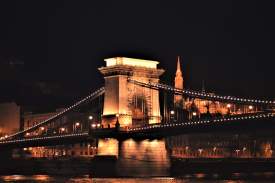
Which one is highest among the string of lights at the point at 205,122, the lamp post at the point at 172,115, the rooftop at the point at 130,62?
the rooftop at the point at 130,62

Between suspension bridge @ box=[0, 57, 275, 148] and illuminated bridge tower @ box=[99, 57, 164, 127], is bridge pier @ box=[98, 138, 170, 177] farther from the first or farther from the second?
illuminated bridge tower @ box=[99, 57, 164, 127]

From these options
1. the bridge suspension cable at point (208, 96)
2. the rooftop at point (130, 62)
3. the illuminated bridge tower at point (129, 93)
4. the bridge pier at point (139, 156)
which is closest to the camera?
the bridge suspension cable at point (208, 96)

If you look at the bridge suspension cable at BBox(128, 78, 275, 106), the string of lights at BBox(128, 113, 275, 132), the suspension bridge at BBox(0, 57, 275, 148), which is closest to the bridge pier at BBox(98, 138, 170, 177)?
the suspension bridge at BBox(0, 57, 275, 148)

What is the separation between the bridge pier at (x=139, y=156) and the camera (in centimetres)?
9819

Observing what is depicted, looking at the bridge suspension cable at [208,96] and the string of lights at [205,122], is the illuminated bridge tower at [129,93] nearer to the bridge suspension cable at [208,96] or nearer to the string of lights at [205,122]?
the bridge suspension cable at [208,96]

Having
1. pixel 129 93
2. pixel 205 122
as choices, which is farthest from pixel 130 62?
pixel 205 122

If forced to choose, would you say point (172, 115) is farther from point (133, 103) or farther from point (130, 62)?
point (130, 62)

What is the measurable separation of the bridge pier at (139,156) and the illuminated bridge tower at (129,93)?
7.34 feet

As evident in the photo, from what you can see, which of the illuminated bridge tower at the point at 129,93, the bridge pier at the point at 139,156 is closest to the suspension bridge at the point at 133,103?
the illuminated bridge tower at the point at 129,93

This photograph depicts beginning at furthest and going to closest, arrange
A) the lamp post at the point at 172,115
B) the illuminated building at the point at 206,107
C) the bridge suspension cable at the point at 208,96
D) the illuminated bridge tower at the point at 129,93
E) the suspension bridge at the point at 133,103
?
the illuminated building at the point at 206,107 < the lamp post at the point at 172,115 < the illuminated bridge tower at the point at 129,93 < the suspension bridge at the point at 133,103 < the bridge suspension cable at the point at 208,96

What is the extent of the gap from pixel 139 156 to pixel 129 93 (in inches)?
255

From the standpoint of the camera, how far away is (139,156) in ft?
325

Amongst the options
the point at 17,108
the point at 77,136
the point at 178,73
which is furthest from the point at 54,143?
the point at 178,73

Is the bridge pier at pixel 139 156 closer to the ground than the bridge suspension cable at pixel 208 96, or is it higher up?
Result: closer to the ground
